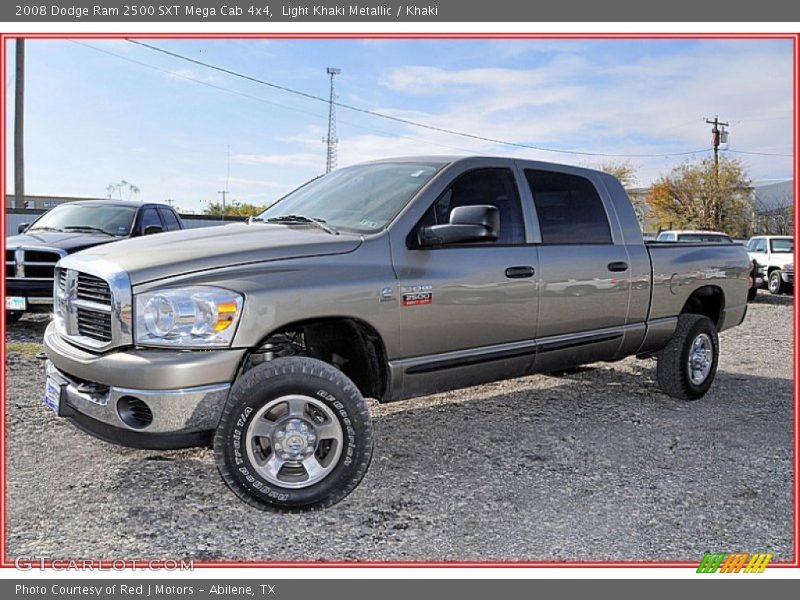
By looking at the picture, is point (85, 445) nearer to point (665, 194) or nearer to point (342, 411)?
point (342, 411)

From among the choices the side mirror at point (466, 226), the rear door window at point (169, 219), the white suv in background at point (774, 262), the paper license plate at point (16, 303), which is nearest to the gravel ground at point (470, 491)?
the side mirror at point (466, 226)

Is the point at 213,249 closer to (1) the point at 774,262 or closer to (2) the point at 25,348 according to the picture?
(2) the point at 25,348

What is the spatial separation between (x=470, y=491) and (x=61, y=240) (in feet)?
22.7

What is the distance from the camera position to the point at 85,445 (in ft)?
15.3

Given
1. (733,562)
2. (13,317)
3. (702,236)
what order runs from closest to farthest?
(733,562)
(13,317)
(702,236)

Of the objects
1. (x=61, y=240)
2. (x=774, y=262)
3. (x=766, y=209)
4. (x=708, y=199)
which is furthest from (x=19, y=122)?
(x=766, y=209)

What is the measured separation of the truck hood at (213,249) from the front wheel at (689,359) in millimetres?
3436

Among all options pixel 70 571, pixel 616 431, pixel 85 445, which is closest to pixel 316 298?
pixel 70 571

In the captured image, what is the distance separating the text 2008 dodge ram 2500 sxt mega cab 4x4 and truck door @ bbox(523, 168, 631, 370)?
15mm

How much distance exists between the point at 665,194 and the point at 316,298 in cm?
4080

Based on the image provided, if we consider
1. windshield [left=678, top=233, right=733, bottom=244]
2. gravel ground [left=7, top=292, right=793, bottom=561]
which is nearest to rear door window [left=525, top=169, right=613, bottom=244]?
gravel ground [left=7, top=292, right=793, bottom=561]

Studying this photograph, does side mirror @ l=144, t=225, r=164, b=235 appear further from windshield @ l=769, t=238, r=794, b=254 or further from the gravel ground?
windshield @ l=769, t=238, r=794, b=254

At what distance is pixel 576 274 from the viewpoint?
16.6 ft

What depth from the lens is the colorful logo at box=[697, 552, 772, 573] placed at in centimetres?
330
